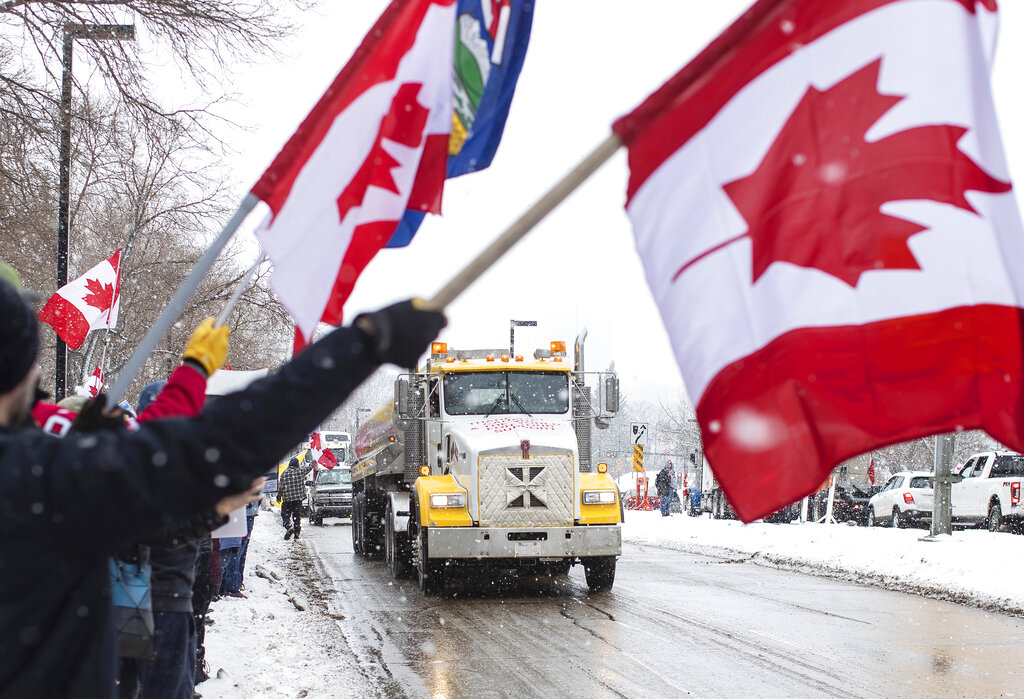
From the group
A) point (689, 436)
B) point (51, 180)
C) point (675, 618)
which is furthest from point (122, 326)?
point (689, 436)

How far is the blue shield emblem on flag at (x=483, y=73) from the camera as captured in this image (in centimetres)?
469

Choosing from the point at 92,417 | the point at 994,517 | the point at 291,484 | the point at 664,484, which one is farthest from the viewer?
the point at 664,484

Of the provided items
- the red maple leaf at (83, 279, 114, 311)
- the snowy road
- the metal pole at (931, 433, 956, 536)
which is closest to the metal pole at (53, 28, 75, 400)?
the red maple leaf at (83, 279, 114, 311)

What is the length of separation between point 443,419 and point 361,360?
12706mm

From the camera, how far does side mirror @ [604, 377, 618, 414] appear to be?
1355 centimetres

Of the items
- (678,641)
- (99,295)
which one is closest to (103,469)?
(678,641)

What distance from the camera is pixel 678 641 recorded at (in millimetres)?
9867

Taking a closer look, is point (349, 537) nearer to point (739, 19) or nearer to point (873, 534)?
point (873, 534)

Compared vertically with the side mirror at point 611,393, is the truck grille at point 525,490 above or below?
below

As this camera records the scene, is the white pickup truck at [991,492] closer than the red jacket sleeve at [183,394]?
No

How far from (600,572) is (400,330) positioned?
12.4 m

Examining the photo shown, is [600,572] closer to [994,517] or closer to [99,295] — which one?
[99,295]

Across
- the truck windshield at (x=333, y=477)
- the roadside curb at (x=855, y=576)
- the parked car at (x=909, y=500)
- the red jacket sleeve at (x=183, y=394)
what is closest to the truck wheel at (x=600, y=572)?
the roadside curb at (x=855, y=576)

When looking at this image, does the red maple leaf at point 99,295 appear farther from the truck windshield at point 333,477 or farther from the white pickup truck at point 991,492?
the truck windshield at point 333,477
